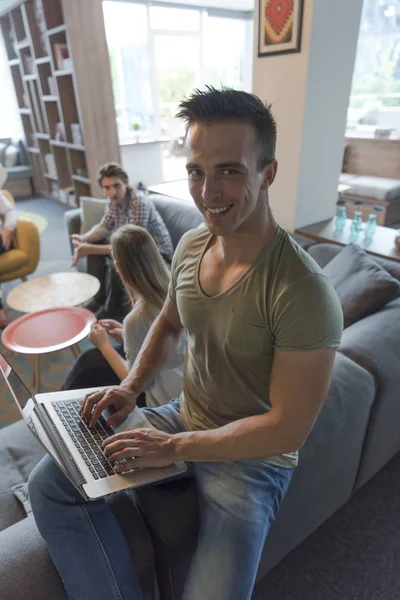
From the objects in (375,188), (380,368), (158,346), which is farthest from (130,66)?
(380,368)

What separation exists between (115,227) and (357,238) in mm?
1584

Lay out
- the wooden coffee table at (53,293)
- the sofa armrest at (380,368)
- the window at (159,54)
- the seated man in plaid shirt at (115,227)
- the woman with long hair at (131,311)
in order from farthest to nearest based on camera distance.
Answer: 1. the window at (159,54)
2. the seated man in plaid shirt at (115,227)
3. the wooden coffee table at (53,293)
4. the woman with long hair at (131,311)
5. the sofa armrest at (380,368)

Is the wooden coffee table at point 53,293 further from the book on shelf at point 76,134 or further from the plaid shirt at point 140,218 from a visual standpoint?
the book on shelf at point 76,134

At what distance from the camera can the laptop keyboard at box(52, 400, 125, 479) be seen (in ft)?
3.06

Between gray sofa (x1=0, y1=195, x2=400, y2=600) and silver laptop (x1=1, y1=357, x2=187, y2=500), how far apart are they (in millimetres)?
89

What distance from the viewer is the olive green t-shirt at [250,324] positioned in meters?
0.80

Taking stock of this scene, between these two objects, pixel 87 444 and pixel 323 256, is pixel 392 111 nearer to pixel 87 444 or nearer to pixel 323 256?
pixel 323 256

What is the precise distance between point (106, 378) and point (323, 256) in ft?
3.85

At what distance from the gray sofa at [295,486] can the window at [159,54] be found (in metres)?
5.59

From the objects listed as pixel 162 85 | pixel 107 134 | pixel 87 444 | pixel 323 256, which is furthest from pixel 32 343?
pixel 162 85

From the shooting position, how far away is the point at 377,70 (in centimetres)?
527

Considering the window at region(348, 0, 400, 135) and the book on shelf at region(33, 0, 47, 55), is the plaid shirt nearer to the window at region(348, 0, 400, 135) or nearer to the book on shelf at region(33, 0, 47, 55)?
the book on shelf at region(33, 0, 47, 55)

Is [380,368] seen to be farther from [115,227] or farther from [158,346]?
[115,227]

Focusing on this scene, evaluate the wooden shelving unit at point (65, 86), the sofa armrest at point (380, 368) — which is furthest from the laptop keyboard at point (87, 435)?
the wooden shelving unit at point (65, 86)
